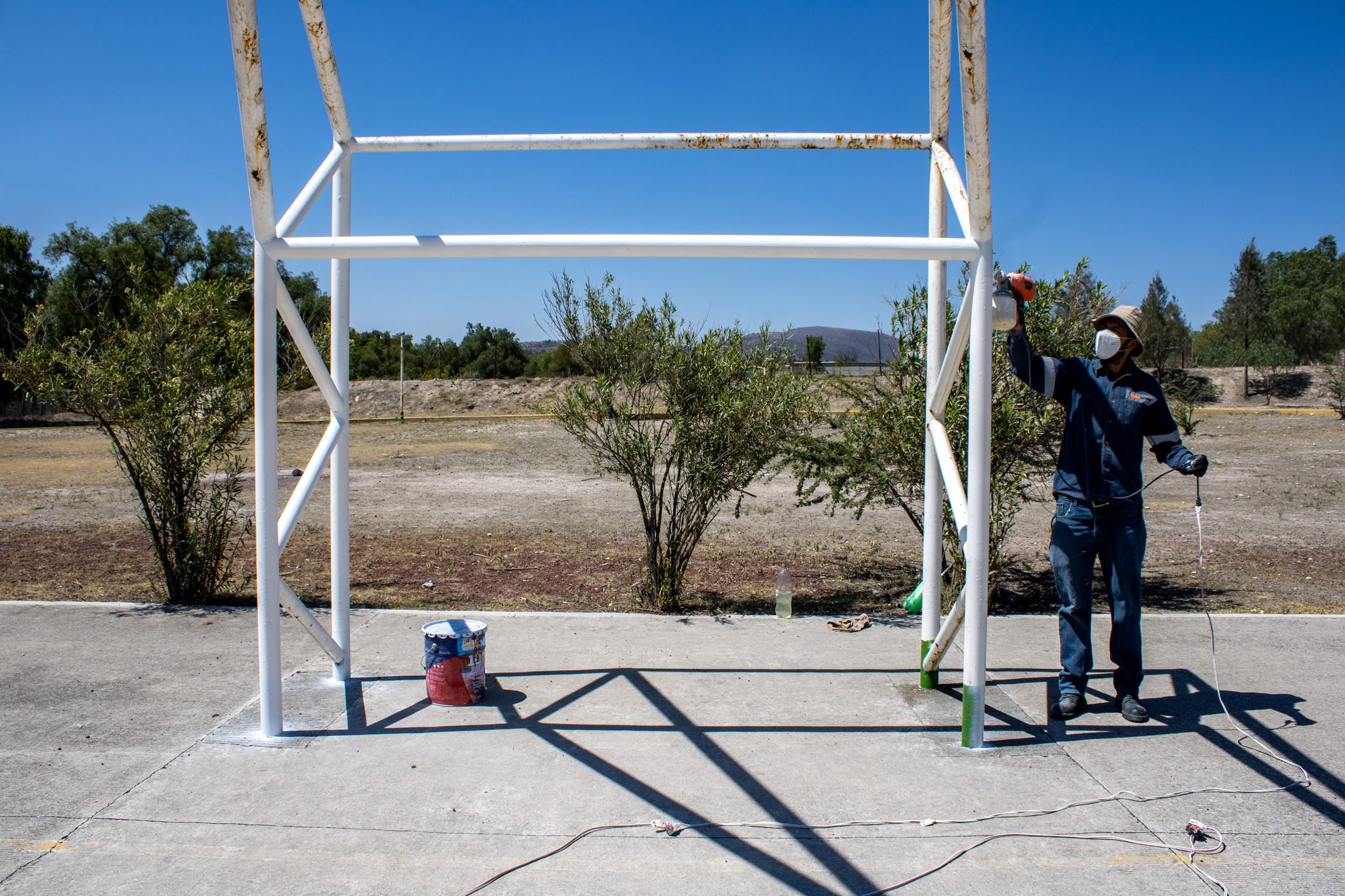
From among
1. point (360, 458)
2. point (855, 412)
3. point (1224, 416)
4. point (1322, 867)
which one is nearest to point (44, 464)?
point (360, 458)

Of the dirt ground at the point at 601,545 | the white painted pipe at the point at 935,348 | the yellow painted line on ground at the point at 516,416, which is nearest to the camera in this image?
the white painted pipe at the point at 935,348

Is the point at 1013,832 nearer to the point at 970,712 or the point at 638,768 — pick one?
the point at 970,712

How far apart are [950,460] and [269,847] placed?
3354 mm

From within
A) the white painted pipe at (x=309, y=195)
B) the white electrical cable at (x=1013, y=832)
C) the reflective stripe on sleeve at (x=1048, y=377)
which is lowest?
the white electrical cable at (x=1013, y=832)

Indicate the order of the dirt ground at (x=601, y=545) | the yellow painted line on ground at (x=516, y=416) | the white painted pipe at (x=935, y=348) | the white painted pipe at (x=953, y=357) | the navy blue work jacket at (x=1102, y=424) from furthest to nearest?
the yellow painted line on ground at (x=516, y=416) < the dirt ground at (x=601, y=545) < the white painted pipe at (x=935, y=348) < the navy blue work jacket at (x=1102, y=424) < the white painted pipe at (x=953, y=357)

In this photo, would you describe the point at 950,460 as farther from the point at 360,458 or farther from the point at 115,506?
the point at 360,458

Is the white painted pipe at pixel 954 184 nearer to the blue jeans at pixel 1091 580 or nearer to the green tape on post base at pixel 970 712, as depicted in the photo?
the blue jeans at pixel 1091 580

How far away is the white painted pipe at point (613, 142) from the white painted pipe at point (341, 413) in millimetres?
321

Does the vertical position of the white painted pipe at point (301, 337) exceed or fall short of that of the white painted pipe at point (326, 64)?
it falls short

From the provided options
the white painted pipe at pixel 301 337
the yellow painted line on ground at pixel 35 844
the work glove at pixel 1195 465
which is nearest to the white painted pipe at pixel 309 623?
the white painted pipe at pixel 301 337

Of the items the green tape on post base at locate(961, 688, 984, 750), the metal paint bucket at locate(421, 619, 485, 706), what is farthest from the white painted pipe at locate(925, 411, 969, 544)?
the metal paint bucket at locate(421, 619, 485, 706)

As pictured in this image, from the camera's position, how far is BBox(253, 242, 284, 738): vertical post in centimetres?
417

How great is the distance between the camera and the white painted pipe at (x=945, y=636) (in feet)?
14.8

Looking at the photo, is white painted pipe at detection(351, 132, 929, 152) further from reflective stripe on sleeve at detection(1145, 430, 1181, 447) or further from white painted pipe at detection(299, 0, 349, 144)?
reflective stripe on sleeve at detection(1145, 430, 1181, 447)
